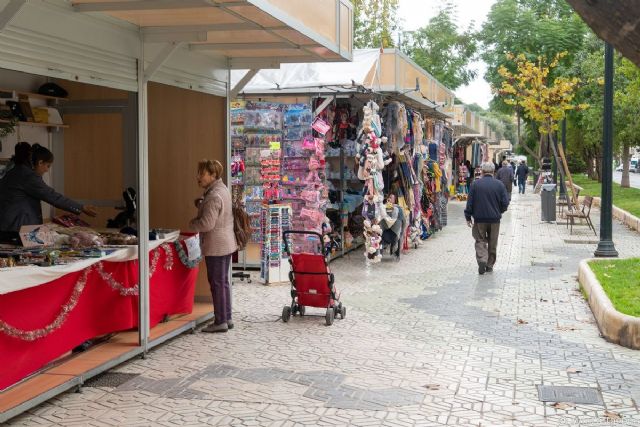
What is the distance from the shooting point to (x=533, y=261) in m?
15.6

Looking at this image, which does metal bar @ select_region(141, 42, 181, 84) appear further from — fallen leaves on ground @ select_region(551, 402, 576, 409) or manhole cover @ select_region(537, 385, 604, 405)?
fallen leaves on ground @ select_region(551, 402, 576, 409)

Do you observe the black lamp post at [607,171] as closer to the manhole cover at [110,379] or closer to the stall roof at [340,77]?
the stall roof at [340,77]

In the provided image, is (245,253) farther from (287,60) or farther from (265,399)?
(265,399)

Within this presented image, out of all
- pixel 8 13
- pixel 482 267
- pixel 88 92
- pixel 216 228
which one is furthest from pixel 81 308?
pixel 482 267

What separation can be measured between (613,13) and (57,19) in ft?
15.9

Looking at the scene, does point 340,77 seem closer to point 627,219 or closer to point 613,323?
point 613,323

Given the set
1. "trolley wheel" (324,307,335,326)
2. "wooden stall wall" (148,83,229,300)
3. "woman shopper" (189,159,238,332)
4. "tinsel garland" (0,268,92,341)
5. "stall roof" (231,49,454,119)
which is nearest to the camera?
"tinsel garland" (0,268,92,341)

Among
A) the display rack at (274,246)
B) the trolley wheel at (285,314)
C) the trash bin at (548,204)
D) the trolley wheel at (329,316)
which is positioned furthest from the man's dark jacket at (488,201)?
the trash bin at (548,204)

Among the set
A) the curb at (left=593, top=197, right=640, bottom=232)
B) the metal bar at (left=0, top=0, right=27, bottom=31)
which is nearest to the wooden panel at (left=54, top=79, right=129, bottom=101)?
the metal bar at (left=0, top=0, right=27, bottom=31)

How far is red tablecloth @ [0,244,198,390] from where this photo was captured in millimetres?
6219

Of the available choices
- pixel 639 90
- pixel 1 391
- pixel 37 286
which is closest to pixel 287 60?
pixel 37 286

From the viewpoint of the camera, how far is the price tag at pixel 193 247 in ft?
29.9

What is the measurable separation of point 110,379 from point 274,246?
5.63m

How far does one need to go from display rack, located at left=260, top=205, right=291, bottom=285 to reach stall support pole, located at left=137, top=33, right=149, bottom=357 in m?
4.84
